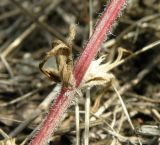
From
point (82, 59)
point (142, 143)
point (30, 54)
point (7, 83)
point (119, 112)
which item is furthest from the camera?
point (30, 54)

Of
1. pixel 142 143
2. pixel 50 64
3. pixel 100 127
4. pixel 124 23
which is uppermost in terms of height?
pixel 50 64

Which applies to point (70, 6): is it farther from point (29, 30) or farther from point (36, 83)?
point (36, 83)

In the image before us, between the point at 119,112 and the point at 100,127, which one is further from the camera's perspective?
the point at 119,112

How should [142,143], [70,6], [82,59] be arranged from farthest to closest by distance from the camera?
[70,6]
[142,143]
[82,59]

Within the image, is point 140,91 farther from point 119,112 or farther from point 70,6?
point 70,6

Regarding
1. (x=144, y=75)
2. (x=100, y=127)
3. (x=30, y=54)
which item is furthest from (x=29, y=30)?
(x=100, y=127)

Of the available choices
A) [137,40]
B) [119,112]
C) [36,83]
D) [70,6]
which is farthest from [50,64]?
[70,6]

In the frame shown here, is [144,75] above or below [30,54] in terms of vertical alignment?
below
